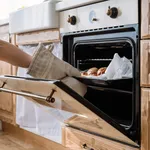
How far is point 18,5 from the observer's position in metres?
3.21

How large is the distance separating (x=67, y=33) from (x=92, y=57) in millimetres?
188

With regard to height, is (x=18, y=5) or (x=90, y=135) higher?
(x=18, y=5)

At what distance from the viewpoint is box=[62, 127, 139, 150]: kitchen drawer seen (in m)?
1.31

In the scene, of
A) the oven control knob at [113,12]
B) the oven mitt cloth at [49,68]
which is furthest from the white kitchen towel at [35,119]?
the oven control knob at [113,12]

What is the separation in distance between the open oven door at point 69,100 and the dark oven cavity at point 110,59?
8 centimetres

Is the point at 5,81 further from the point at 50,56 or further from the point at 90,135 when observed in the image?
the point at 90,135

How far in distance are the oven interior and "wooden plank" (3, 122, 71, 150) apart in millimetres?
770

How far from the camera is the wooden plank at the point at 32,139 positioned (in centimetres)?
224

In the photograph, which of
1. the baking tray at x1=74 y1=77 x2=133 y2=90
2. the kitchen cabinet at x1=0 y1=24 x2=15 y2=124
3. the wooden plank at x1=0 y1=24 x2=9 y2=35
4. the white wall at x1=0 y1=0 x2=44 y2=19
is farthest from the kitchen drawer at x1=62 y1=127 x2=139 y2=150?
the white wall at x1=0 y1=0 x2=44 y2=19

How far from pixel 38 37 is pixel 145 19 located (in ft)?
2.94

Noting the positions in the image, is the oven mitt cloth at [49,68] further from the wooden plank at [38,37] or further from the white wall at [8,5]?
the white wall at [8,5]

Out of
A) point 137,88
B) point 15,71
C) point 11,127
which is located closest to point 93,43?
point 137,88

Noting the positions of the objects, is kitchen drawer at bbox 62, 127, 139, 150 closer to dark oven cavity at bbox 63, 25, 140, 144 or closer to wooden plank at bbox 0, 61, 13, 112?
dark oven cavity at bbox 63, 25, 140, 144

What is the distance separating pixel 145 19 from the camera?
1115 mm
